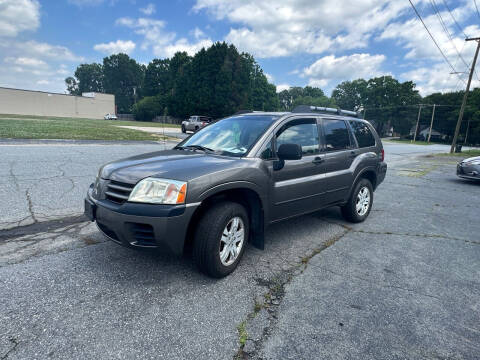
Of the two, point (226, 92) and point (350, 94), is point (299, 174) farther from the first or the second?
point (350, 94)

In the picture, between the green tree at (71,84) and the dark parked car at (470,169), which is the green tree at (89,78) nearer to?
the green tree at (71,84)

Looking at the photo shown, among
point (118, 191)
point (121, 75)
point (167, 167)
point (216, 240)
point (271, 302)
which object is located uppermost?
point (121, 75)

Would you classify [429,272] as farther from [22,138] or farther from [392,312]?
[22,138]

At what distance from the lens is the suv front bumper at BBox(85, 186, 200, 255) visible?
237 cm

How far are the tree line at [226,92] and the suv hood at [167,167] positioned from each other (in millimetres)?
47476

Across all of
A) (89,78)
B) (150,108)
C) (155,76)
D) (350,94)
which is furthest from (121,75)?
(350,94)

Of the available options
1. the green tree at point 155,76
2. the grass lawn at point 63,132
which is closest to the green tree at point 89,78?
the green tree at point 155,76

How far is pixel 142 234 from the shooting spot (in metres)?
2.43

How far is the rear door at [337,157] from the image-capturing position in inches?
158

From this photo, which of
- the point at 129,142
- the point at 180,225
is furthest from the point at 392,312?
the point at 129,142

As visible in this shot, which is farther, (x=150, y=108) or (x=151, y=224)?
(x=150, y=108)

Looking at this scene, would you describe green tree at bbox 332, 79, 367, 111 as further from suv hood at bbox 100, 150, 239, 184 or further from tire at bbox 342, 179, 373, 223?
suv hood at bbox 100, 150, 239, 184

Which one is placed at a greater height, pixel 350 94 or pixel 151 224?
pixel 350 94

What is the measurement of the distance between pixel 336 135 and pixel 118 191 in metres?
3.19
